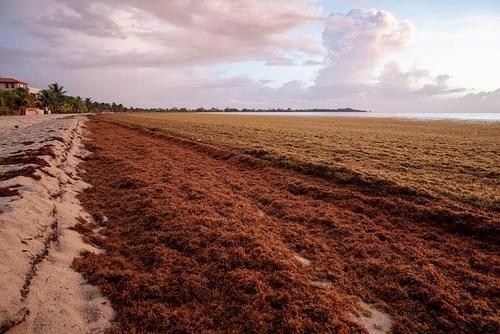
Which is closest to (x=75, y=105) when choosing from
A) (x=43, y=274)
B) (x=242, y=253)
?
(x=43, y=274)

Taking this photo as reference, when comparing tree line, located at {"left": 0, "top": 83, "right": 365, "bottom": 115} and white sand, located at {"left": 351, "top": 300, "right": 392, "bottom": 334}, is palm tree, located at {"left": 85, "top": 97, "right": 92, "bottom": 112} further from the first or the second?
white sand, located at {"left": 351, "top": 300, "right": 392, "bottom": 334}

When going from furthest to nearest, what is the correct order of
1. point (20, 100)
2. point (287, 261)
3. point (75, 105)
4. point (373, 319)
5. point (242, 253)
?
point (75, 105) → point (20, 100) → point (242, 253) → point (287, 261) → point (373, 319)

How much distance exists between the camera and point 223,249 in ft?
25.6

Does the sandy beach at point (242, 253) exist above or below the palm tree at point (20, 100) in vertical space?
below

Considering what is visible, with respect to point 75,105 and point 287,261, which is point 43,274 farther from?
point 75,105

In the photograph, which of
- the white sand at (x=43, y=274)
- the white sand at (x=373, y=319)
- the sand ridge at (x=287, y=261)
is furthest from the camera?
the sand ridge at (x=287, y=261)

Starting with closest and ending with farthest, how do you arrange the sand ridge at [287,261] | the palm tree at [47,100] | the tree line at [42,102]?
the sand ridge at [287,261] → the tree line at [42,102] → the palm tree at [47,100]

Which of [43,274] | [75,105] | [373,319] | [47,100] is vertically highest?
[47,100]

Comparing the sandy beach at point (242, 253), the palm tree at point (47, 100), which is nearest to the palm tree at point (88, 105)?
the palm tree at point (47, 100)

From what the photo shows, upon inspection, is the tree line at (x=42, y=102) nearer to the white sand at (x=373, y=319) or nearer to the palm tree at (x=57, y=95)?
the palm tree at (x=57, y=95)

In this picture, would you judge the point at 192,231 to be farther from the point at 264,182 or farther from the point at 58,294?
the point at 264,182

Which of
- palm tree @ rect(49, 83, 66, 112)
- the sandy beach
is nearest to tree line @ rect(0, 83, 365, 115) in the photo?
palm tree @ rect(49, 83, 66, 112)

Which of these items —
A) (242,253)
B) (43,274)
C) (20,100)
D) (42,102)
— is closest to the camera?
(43,274)

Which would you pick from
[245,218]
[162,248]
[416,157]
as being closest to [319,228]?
[245,218]
